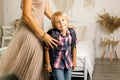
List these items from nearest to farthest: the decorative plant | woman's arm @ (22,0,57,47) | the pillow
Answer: woman's arm @ (22,0,57,47) < the pillow < the decorative plant

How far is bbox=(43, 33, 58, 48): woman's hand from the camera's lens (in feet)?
6.52

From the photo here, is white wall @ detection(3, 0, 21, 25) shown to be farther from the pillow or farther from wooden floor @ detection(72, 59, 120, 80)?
wooden floor @ detection(72, 59, 120, 80)

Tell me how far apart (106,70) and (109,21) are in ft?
4.18

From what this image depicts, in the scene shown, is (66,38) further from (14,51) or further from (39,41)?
(14,51)

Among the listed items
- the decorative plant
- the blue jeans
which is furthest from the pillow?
the blue jeans

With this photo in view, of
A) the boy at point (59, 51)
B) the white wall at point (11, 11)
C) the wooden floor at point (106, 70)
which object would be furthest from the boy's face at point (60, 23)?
the white wall at point (11, 11)

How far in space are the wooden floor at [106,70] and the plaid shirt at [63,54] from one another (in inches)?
86.2

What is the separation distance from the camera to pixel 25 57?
2088 mm

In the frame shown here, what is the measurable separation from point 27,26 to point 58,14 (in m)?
0.28

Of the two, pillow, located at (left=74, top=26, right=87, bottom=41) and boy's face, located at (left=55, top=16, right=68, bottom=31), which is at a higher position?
boy's face, located at (left=55, top=16, right=68, bottom=31)

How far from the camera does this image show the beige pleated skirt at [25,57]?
2053mm

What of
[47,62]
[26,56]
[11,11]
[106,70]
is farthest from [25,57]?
[11,11]

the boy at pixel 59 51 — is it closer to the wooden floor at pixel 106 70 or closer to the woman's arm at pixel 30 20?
the woman's arm at pixel 30 20

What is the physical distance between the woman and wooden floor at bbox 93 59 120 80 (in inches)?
A: 91.5
